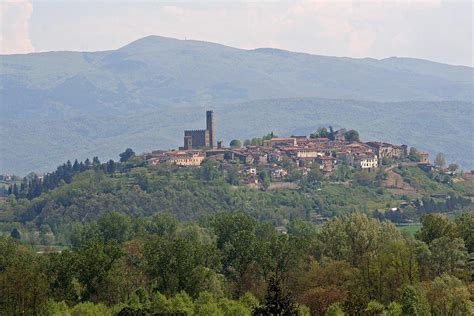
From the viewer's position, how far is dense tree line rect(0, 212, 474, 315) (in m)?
67.7


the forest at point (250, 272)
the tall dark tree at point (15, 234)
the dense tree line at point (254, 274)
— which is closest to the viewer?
the forest at point (250, 272)

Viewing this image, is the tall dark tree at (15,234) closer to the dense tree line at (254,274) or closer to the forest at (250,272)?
the forest at (250,272)

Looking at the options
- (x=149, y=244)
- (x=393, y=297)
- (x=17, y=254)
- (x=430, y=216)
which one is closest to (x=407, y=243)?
(x=430, y=216)

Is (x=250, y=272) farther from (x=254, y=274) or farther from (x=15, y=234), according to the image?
(x=15, y=234)

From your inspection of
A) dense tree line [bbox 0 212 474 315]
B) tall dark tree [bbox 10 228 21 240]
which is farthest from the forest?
tall dark tree [bbox 10 228 21 240]

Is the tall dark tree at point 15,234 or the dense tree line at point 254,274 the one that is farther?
the tall dark tree at point 15,234

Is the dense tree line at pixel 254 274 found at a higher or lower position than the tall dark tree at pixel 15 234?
higher

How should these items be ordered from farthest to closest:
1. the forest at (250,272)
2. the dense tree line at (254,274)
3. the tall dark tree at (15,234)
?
the tall dark tree at (15,234)
the dense tree line at (254,274)
the forest at (250,272)

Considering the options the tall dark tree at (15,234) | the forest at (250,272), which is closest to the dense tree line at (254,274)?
the forest at (250,272)

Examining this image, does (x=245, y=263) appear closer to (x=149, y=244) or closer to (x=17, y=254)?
(x=149, y=244)

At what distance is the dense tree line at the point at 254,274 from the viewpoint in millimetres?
67688

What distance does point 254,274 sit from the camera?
3361 inches

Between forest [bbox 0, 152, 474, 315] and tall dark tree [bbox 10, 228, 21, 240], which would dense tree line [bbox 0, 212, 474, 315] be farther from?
tall dark tree [bbox 10, 228, 21, 240]

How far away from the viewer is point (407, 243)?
82688mm
